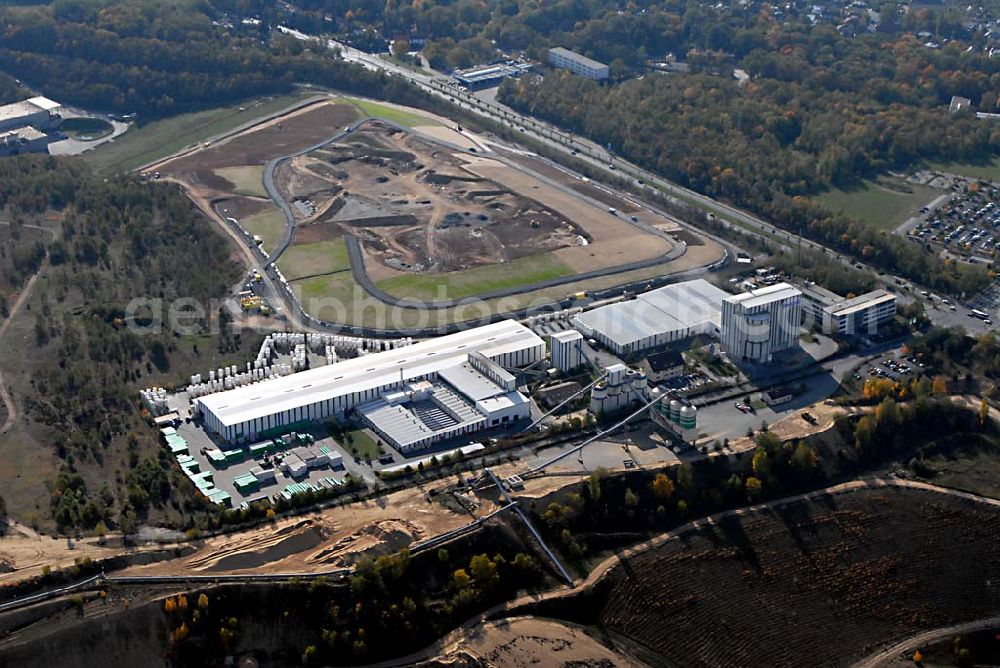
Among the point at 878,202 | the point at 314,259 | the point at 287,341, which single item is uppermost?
the point at 314,259

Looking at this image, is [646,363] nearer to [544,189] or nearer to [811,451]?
[811,451]

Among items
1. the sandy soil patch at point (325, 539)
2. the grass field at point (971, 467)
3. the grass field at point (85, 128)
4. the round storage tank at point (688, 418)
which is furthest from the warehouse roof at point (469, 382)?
the grass field at point (85, 128)

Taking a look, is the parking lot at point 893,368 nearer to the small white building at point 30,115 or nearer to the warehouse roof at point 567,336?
the warehouse roof at point 567,336

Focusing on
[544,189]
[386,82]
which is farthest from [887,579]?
→ [386,82]

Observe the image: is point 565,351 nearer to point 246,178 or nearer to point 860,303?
point 860,303

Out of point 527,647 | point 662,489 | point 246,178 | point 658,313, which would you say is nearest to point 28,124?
point 246,178

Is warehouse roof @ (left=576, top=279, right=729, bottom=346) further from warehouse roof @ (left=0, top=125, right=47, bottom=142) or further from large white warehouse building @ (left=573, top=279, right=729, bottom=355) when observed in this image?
warehouse roof @ (left=0, top=125, right=47, bottom=142)
